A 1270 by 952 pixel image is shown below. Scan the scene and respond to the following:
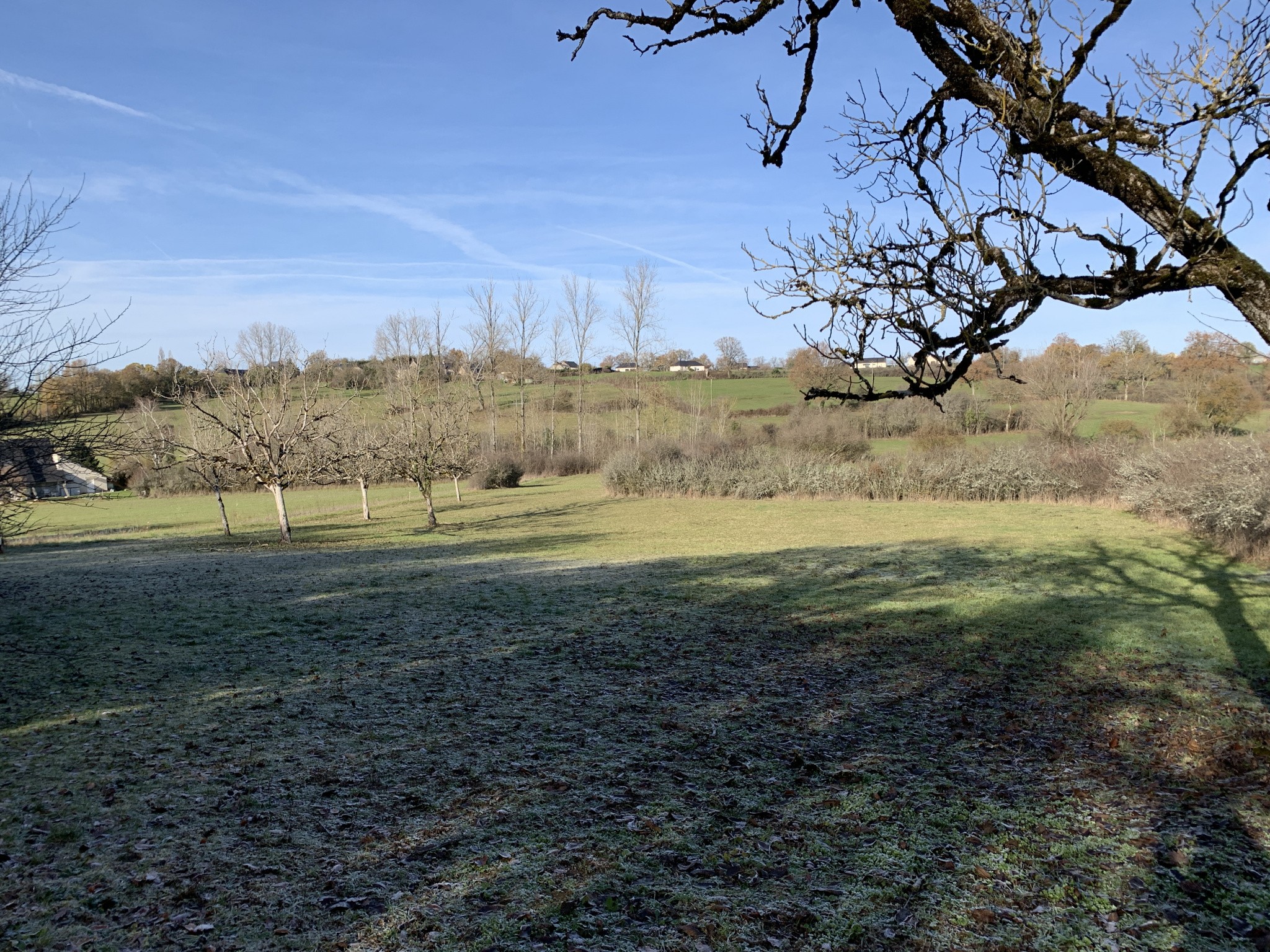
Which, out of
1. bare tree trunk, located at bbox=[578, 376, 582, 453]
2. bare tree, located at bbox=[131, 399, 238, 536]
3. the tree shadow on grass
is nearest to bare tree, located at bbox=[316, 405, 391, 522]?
bare tree, located at bbox=[131, 399, 238, 536]

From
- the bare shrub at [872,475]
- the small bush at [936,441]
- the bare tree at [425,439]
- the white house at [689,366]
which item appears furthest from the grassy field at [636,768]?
the white house at [689,366]

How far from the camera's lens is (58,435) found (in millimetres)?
8648

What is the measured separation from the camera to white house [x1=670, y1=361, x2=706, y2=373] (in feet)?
248

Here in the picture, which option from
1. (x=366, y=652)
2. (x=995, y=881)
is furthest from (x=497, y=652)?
(x=995, y=881)

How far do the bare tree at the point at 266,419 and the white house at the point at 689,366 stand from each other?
52.8 metres

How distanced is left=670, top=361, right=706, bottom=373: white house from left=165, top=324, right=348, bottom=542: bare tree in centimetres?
5284

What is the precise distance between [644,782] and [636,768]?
0.79ft

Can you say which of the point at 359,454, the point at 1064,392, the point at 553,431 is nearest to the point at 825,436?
the point at 1064,392

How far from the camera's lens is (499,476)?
1714 inches

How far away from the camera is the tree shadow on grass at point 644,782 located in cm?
352

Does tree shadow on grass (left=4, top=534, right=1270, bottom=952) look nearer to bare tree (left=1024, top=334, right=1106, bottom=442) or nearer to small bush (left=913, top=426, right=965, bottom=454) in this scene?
small bush (left=913, top=426, right=965, bottom=454)

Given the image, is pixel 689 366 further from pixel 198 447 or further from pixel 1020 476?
pixel 198 447

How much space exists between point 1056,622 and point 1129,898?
7.21 m

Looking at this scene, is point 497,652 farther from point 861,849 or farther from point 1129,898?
point 1129,898
